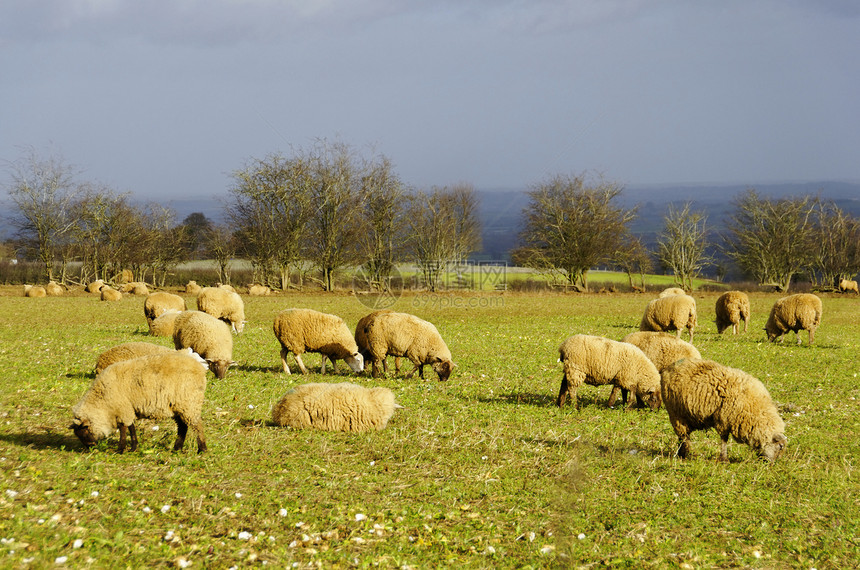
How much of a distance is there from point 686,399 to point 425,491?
14.5ft

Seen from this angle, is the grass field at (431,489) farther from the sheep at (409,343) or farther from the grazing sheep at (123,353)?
the sheep at (409,343)

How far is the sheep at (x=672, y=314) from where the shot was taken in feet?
76.8

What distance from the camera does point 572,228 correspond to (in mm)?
66438

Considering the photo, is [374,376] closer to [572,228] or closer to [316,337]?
[316,337]

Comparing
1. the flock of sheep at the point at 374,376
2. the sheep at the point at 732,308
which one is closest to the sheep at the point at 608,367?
the flock of sheep at the point at 374,376

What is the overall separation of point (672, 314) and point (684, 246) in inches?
2115

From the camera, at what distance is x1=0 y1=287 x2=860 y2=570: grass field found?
6.56 meters

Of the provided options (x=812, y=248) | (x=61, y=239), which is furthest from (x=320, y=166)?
(x=812, y=248)

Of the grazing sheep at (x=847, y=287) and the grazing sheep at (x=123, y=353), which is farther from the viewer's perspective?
the grazing sheep at (x=847, y=287)

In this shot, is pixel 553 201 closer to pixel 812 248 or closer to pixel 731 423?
pixel 812 248

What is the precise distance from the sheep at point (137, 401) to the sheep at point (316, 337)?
683 cm

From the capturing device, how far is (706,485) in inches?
340

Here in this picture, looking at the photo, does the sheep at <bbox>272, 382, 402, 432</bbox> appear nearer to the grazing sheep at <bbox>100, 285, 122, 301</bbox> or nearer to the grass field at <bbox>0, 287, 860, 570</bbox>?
the grass field at <bbox>0, 287, 860, 570</bbox>

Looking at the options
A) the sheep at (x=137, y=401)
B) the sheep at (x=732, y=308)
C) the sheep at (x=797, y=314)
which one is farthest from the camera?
the sheep at (x=732, y=308)
